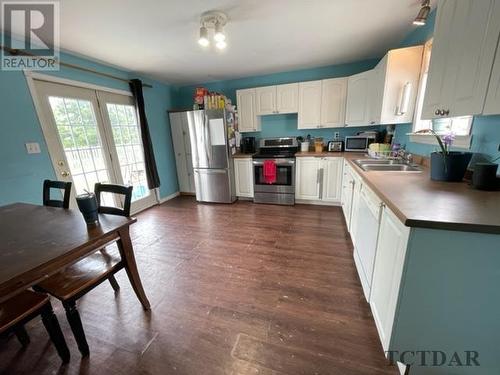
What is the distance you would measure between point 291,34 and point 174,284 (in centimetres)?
289

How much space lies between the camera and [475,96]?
1.02 meters

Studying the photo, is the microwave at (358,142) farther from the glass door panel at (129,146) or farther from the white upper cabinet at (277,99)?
the glass door panel at (129,146)

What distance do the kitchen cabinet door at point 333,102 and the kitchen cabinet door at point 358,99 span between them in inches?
4.7

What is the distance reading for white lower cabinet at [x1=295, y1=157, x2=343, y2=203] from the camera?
326 cm

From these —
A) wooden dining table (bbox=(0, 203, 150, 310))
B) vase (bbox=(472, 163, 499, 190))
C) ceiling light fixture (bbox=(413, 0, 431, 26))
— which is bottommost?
wooden dining table (bbox=(0, 203, 150, 310))

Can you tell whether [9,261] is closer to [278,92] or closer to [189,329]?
[189,329]

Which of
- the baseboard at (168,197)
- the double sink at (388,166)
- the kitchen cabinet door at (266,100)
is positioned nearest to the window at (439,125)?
the double sink at (388,166)

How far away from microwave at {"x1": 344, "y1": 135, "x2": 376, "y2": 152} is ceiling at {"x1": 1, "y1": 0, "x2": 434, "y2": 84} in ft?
4.01

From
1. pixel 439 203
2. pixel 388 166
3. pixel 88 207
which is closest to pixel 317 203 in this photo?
pixel 388 166

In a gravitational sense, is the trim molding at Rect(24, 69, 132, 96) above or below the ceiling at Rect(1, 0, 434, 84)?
below

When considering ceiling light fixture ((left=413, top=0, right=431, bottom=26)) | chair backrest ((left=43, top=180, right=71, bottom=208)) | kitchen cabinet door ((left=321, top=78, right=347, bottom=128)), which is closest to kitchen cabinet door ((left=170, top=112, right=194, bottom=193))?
chair backrest ((left=43, top=180, right=71, bottom=208))

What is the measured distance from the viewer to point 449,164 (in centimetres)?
138

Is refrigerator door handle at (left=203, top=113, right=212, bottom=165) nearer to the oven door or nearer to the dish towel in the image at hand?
the oven door

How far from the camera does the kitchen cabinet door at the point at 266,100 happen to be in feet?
11.8
